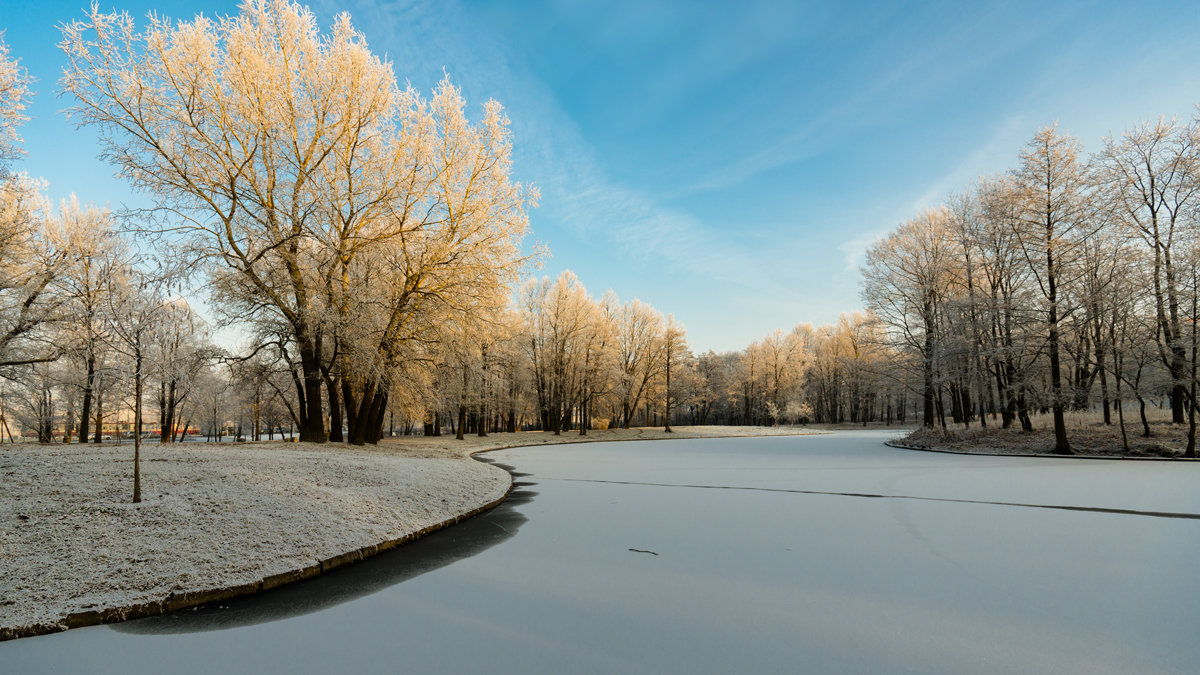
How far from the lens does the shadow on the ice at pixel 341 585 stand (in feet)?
11.9

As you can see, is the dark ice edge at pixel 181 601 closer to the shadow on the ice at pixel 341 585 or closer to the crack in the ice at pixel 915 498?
the shadow on the ice at pixel 341 585

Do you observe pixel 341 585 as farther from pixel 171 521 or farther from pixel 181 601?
pixel 171 521

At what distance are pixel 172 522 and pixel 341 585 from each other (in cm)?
213

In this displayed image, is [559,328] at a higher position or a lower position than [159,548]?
higher

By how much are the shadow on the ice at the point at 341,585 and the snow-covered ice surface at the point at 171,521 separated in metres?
0.22

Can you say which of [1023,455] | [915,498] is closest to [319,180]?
[915,498]

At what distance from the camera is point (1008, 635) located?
320cm

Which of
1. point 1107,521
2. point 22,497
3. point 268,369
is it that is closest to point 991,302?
point 1107,521

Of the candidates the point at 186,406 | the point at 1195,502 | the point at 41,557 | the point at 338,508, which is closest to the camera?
the point at 41,557

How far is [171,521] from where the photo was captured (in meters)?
4.96

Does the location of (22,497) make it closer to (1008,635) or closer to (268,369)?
(1008,635)

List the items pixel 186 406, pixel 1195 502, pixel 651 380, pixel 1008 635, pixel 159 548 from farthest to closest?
pixel 651 380, pixel 186 406, pixel 1195 502, pixel 159 548, pixel 1008 635

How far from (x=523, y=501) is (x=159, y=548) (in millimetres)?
5106

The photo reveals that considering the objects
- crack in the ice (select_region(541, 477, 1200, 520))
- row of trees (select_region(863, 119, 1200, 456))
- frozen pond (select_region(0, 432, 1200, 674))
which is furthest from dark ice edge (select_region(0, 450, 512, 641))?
row of trees (select_region(863, 119, 1200, 456))
